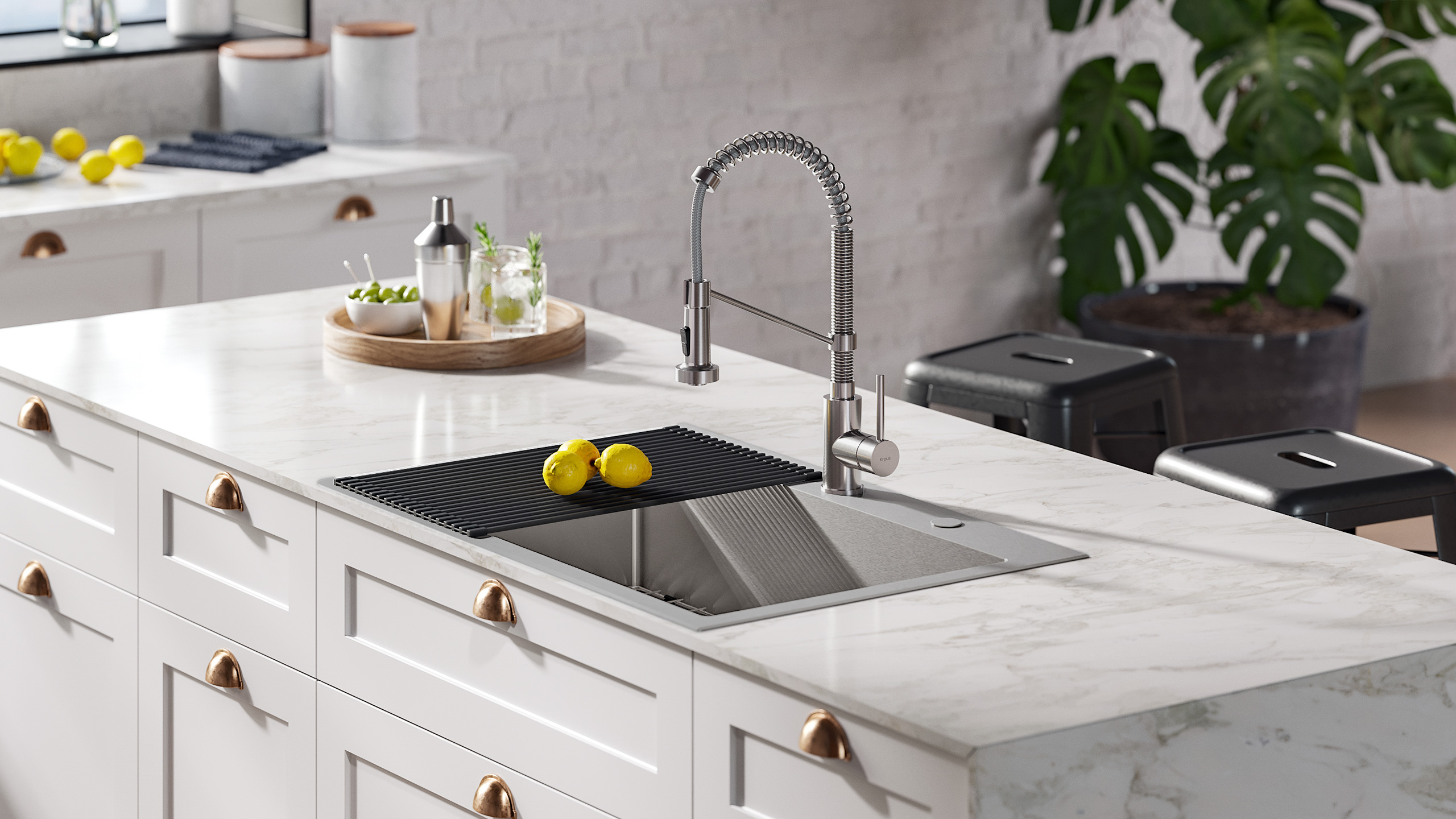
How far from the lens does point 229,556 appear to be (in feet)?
8.49

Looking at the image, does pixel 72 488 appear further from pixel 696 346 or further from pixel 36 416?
pixel 696 346

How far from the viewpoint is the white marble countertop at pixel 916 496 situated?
5.97ft

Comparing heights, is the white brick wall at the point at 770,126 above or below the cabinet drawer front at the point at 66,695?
above

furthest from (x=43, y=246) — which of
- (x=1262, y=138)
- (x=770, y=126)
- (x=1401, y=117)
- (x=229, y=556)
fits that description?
(x=1401, y=117)

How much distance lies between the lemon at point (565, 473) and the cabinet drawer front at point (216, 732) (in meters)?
0.42

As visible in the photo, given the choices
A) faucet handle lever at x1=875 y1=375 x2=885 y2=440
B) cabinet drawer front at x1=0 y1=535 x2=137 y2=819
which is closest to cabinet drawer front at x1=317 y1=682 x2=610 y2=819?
cabinet drawer front at x1=0 y1=535 x2=137 y2=819

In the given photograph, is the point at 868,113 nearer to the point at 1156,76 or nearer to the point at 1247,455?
the point at 1156,76

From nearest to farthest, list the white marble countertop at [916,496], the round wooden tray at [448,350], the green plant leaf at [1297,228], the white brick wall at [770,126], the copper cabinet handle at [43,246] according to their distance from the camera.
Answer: the white marble countertop at [916,496], the round wooden tray at [448,350], the copper cabinet handle at [43,246], the white brick wall at [770,126], the green plant leaf at [1297,228]

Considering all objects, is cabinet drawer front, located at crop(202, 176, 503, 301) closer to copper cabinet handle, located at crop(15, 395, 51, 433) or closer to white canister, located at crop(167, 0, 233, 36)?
white canister, located at crop(167, 0, 233, 36)

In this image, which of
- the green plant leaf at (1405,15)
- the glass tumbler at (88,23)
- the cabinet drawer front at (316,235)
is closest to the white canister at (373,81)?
the cabinet drawer front at (316,235)

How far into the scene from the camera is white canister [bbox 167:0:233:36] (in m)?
4.92

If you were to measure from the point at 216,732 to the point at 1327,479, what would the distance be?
5.44 ft

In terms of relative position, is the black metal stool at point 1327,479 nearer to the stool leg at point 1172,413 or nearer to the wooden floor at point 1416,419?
the stool leg at point 1172,413

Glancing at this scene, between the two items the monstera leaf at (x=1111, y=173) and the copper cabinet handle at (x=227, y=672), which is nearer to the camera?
the copper cabinet handle at (x=227, y=672)
